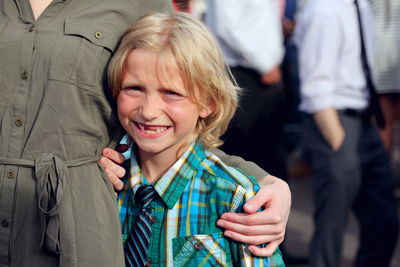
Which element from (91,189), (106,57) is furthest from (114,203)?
(106,57)

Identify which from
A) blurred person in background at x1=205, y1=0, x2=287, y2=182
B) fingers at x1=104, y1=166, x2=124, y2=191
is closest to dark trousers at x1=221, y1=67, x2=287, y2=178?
blurred person in background at x1=205, y1=0, x2=287, y2=182

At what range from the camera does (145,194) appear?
7.51 ft

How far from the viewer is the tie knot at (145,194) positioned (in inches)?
89.7

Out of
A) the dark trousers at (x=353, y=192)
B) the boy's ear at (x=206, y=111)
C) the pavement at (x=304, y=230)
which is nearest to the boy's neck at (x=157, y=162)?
the boy's ear at (x=206, y=111)

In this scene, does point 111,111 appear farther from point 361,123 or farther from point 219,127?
point 361,123

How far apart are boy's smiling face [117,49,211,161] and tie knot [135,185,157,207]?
0.12 metres

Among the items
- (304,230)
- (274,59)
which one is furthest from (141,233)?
(304,230)

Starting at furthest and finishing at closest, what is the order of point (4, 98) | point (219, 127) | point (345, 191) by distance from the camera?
1. point (345, 191)
2. point (219, 127)
3. point (4, 98)

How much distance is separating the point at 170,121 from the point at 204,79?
16 cm

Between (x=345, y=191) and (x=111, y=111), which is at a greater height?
(x=111, y=111)

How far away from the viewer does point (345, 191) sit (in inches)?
162

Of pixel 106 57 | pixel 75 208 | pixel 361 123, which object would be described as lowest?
pixel 361 123

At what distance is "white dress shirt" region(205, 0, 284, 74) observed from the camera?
4293mm

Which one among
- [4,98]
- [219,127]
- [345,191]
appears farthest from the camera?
[345,191]
